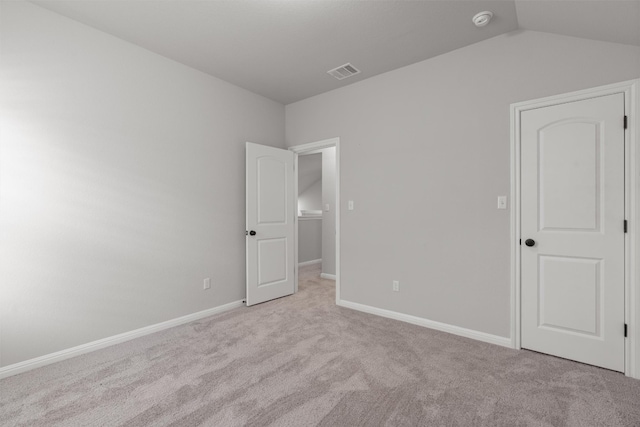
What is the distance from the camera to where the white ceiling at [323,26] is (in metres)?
2.07

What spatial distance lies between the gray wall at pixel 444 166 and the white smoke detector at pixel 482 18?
0.35 metres

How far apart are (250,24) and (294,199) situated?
226 cm

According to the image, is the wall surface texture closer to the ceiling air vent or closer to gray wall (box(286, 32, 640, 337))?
gray wall (box(286, 32, 640, 337))

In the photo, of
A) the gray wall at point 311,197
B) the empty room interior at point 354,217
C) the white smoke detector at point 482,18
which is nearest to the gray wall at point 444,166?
the empty room interior at point 354,217

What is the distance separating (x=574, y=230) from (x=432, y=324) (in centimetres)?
145

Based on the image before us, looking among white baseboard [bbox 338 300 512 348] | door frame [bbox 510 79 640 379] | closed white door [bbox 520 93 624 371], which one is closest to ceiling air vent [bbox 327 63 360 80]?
closed white door [bbox 520 93 624 371]

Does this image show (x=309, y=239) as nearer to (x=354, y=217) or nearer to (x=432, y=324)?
(x=354, y=217)

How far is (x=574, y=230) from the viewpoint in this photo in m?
2.26

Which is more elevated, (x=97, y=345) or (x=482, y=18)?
(x=482, y=18)

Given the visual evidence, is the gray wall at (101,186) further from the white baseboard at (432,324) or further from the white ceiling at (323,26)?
the white baseboard at (432,324)

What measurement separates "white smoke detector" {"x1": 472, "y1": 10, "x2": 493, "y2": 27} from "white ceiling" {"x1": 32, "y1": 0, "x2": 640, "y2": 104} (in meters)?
0.05

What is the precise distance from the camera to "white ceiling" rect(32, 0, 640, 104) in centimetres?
207

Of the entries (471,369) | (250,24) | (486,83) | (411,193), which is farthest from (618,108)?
(250,24)

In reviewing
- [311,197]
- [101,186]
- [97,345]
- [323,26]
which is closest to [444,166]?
[323,26]
